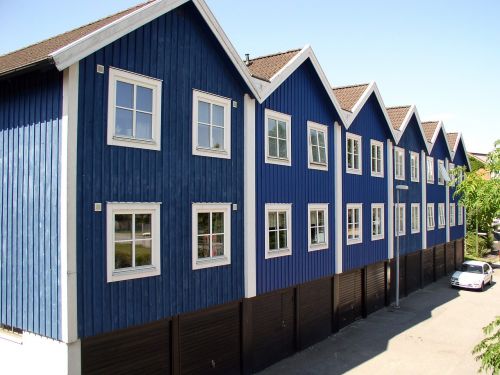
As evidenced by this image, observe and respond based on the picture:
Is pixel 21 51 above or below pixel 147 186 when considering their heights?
above

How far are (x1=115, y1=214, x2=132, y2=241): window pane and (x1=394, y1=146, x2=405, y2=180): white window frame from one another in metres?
16.9

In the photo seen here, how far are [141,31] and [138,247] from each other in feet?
15.8

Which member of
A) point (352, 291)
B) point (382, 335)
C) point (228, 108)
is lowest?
point (382, 335)

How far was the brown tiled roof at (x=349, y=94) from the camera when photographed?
19578 mm

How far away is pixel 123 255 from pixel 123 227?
597 millimetres

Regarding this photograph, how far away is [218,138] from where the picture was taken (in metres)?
12.2

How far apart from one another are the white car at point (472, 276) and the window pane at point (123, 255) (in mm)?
24059

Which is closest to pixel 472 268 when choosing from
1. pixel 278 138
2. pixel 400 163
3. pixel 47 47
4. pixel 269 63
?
pixel 400 163

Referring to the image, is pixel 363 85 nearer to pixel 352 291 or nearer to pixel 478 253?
pixel 352 291

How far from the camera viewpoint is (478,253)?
42.8 metres

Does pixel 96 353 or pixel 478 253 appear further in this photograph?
pixel 478 253

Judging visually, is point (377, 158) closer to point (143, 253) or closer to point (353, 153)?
point (353, 153)

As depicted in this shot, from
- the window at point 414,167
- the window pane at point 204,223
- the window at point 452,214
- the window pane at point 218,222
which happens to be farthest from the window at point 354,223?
the window at point 452,214

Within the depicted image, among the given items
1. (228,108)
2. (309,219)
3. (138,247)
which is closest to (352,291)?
(309,219)
